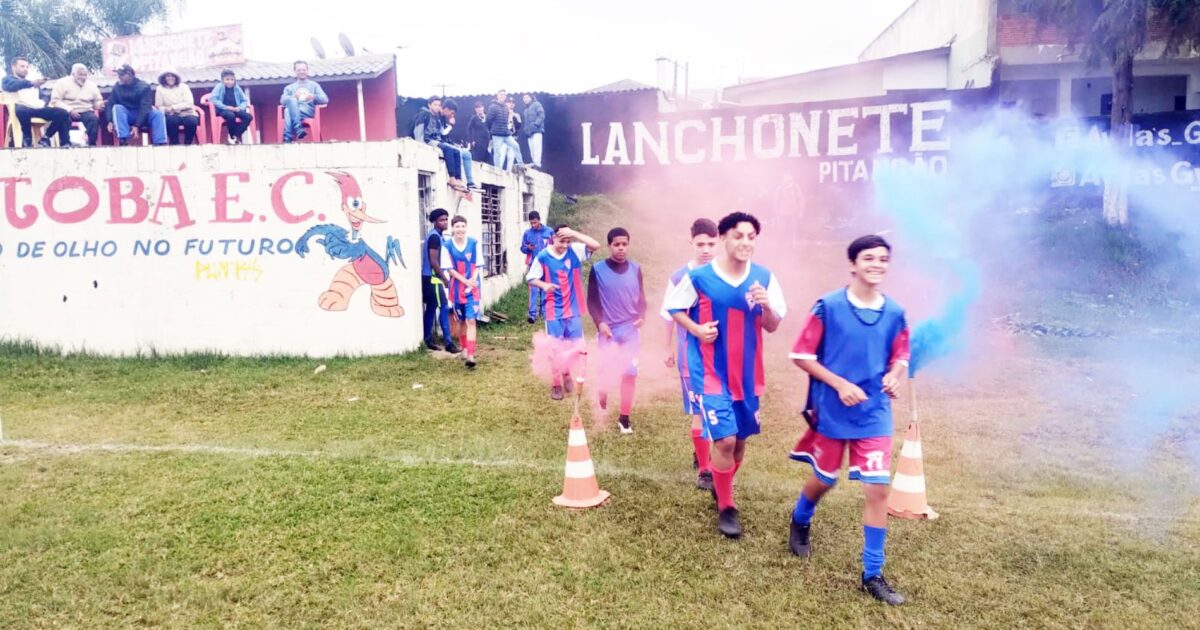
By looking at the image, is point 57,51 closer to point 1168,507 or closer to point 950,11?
point 950,11

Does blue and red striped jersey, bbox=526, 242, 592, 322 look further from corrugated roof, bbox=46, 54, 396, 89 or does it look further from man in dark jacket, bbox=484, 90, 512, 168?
corrugated roof, bbox=46, 54, 396, 89

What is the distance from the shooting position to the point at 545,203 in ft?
67.7

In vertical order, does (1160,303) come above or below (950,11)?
below

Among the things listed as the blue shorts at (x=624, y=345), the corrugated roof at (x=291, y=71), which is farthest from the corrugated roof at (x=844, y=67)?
the blue shorts at (x=624, y=345)

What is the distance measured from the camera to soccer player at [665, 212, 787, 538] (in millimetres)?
4766

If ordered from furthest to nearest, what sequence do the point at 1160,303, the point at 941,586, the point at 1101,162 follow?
the point at 1101,162 → the point at 1160,303 → the point at 941,586

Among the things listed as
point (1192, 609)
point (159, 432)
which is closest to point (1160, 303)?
point (1192, 609)

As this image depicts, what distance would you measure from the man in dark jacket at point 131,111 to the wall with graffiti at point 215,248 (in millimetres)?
951

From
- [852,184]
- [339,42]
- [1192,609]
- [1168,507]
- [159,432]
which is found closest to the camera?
[1192,609]

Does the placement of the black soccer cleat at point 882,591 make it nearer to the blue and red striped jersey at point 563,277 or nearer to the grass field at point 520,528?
the grass field at point 520,528

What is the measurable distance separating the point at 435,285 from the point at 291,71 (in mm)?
10829

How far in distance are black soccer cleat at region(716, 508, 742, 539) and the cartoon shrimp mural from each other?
7091mm

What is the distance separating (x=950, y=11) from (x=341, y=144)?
718 inches

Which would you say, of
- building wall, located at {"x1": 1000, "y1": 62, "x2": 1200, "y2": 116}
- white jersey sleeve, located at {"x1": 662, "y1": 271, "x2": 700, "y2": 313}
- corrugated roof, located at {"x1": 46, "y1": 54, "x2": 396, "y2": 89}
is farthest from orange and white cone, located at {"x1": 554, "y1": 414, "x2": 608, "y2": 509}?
building wall, located at {"x1": 1000, "y1": 62, "x2": 1200, "y2": 116}
